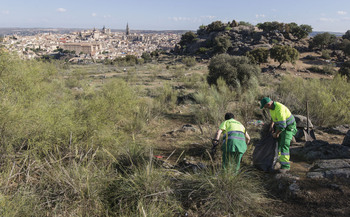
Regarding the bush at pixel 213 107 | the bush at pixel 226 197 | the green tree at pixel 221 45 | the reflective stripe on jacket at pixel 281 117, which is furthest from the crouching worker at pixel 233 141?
the green tree at pixel 221 45

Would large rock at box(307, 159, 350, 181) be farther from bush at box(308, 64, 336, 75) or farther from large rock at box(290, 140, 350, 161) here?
bush at box(308, 64, 336, 75)

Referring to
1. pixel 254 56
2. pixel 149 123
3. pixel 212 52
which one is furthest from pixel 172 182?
pixel 212 52

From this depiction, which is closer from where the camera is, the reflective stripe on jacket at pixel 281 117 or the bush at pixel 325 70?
the reflective stripe on jacket at pixel 281 117

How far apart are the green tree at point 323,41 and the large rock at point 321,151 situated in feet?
143

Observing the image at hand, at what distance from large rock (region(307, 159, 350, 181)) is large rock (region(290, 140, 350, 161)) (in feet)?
2.09

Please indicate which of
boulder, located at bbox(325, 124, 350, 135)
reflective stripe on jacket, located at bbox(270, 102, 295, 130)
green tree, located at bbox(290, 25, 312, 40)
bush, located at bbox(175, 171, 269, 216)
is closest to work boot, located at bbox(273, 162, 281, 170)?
reflective stripe on jacket, located at bbox(270, 102, 295, 130)

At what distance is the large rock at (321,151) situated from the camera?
186 inches

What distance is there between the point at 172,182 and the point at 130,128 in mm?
3900

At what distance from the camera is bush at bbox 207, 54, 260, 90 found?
520 inches

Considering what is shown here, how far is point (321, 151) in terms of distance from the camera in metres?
4.93

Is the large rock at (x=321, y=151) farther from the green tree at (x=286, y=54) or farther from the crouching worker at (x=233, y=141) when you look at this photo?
the green tree at (x=286, y=54)

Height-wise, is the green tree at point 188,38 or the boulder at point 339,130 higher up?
the green tree at point 188,38

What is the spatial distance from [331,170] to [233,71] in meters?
10.1

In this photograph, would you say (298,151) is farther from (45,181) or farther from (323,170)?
(45,181)
